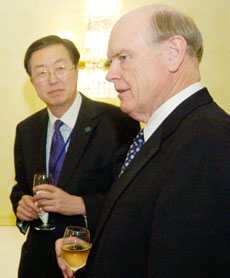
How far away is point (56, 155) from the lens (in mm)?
1895

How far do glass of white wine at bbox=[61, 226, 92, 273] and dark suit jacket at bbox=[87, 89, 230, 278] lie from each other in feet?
0.86

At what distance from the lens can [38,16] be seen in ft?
12.8

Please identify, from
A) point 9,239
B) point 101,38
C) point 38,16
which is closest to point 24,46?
point 38,16

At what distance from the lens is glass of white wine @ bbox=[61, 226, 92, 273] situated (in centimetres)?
128

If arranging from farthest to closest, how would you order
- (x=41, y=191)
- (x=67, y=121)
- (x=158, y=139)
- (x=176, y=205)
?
(x=67, y=121)
(x=41, y=191)
(x=158, y=139)
(x=176, y=205)

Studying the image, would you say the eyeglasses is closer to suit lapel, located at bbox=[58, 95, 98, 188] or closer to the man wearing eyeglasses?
the man wearing eyeglasses

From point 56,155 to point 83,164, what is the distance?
0.17 m

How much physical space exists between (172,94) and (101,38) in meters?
2.67

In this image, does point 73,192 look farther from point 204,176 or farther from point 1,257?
point 1,257

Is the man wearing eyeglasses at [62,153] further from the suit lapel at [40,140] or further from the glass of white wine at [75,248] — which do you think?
the glass of white wine at [75,248]

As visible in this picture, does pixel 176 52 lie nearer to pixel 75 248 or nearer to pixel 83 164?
pixel 75 248

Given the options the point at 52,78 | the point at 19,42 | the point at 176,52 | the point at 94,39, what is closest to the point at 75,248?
the point at 176,52

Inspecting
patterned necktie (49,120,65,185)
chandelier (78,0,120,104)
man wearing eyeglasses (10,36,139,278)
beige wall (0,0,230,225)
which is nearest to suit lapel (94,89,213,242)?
man wearing eyeglasses (10,36,139,278)

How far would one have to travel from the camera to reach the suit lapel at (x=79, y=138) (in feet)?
5.94
